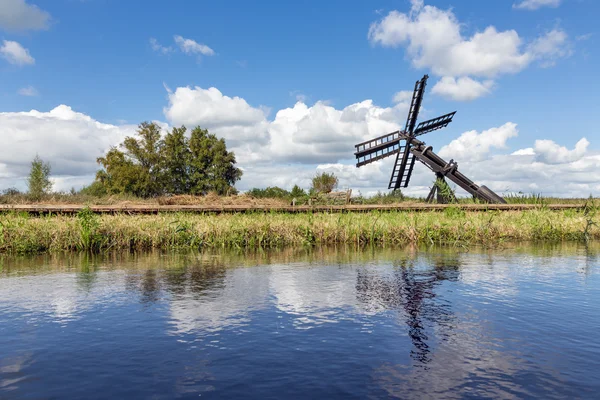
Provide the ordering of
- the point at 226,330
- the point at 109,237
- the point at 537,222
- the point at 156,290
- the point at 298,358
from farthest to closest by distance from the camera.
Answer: the point at 537,222, the point at 109,237, the point at 156,290, the point at 226,330, the point at 298,358

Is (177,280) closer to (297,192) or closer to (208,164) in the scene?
(297,192)

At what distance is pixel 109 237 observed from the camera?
1574 centimetres

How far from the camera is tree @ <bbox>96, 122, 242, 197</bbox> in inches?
2005

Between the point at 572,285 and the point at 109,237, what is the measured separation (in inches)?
542

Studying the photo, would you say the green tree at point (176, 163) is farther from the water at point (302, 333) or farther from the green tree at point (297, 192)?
the water at point (302, 333)

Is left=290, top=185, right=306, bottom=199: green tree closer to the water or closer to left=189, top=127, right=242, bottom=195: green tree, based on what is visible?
the water

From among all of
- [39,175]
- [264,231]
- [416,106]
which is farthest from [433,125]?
[39,175]

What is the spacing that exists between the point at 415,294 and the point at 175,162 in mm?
47437

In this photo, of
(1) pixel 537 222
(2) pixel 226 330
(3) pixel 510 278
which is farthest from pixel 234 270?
(1) pixel 537 222

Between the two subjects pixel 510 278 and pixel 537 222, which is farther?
pixel 537 222

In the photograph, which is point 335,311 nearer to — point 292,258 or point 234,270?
point 234,270

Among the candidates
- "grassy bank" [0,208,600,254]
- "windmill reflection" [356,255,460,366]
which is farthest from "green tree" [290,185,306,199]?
"windmill reflection" [356,255,460,366]

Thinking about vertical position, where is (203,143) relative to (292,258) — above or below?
above

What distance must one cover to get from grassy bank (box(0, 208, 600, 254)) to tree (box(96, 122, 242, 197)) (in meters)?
33.5
